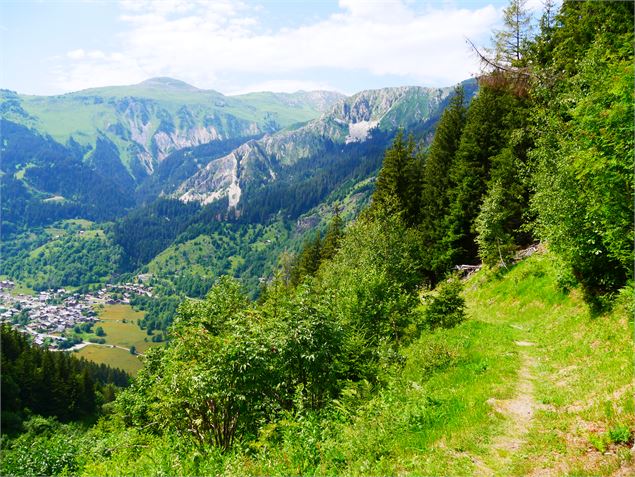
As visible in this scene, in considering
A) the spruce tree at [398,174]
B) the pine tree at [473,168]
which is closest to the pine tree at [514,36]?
the pine tree at [473,168]

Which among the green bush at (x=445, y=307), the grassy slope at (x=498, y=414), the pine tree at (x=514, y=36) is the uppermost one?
the pine tree at (x=514, y=36)

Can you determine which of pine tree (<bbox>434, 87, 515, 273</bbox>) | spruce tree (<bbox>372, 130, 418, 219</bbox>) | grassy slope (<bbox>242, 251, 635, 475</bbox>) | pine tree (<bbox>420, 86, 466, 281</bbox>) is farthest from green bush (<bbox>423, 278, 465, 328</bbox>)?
spruce tree (<bbox>372, 130, 418, 219</bbox>)

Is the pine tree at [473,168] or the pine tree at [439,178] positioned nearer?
the pine tree at [473,168]

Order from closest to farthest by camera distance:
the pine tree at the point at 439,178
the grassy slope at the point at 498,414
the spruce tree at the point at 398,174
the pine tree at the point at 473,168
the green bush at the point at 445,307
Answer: the grassy slope at the point at 498,414, the green bush at the point at 445,307, the pine tree at the point at 473,168, the pine tree at the point at 439,178, the spruce tree at the point at 398,174

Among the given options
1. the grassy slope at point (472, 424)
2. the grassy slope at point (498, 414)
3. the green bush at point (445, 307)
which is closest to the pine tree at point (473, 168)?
the green bush at point (445, 307)

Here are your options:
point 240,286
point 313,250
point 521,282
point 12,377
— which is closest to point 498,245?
point 521,282

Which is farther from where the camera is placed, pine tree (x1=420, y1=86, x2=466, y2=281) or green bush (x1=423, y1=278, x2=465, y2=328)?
pine tree (x1=420, y1=86, x2=466, y2=281)

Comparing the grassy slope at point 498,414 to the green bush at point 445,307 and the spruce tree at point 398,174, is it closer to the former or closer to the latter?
the green bush at point 445,307

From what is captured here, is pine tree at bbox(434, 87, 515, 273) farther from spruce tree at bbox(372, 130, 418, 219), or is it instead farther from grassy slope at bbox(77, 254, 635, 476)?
grassy slope at bbox(77, 254, 635, 476)

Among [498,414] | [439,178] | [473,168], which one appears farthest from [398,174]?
[498,414]

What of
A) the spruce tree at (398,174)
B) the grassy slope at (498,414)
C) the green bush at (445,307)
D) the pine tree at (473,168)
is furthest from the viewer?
the spruce tree at (398,174)

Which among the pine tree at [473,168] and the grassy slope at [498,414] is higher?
the pine tree at [473,168]

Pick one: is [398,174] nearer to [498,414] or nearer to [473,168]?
[473,168]

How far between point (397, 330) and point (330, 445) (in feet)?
50.0
